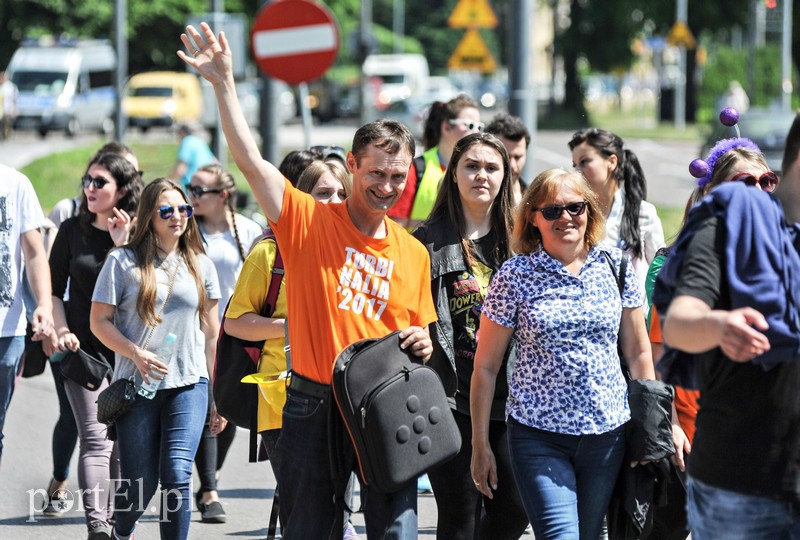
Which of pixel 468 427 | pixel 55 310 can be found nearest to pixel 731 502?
pixel 468 427

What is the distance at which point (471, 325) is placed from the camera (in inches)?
203

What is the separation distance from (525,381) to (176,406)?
5.54 feet

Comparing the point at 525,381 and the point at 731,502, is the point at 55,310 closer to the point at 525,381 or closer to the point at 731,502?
the point at 525,381

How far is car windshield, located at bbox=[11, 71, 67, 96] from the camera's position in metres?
41.6

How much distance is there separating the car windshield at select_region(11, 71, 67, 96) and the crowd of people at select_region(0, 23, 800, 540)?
119 ft

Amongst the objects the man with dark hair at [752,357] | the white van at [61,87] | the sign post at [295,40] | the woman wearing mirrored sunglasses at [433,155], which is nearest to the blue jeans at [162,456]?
the woman wearing mirrored sunglasses at [433,155]

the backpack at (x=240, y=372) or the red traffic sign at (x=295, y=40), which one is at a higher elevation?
the red traffic sign at (x=295, y=40)

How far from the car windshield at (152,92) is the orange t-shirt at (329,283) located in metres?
41.0

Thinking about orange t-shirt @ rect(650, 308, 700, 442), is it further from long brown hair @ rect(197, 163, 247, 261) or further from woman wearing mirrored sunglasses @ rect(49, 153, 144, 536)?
long brown hair @ rect(197, 163, 247, 261)

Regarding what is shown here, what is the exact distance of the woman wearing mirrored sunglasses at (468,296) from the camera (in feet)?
16.4

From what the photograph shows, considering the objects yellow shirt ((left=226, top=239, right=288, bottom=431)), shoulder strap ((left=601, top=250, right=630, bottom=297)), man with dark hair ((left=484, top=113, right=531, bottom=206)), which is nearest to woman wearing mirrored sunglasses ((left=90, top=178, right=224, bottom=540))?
yellow shirt ((left=226, top=239, right=288, bottom=431))

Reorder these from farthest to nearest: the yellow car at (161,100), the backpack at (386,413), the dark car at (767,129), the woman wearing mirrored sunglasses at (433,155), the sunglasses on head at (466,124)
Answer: the yellow car at (161,100) < the dark car at (767,129) < the sunglasses on head at (466,124) < the woman wearing mirrored sunglasses at (433,155) < the backpack at (386,413)

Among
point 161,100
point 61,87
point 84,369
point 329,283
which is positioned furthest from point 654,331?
point 161,100

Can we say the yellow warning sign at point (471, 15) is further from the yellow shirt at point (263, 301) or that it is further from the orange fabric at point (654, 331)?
the orange fabric at point (654, 331)
